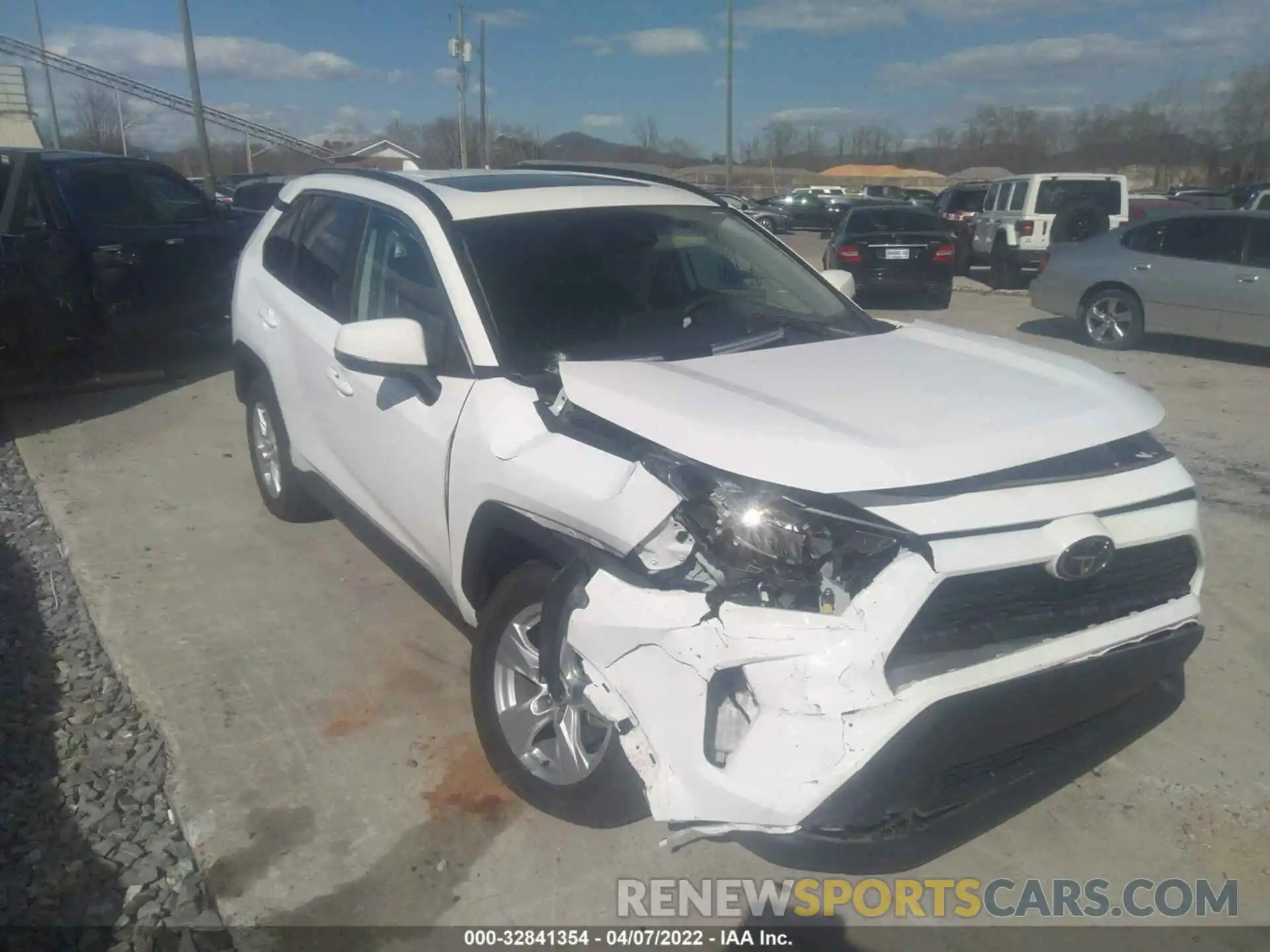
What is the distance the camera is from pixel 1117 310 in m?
10.7

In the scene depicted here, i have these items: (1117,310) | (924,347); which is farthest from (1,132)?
(924,347)

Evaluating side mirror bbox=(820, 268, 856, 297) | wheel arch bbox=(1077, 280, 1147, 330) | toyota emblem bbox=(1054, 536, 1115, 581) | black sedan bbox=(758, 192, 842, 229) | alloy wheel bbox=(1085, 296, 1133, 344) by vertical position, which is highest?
side mirror bbox=(820, 268, 856, 297)

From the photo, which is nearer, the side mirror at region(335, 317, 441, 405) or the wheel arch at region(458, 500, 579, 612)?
the wheel arch at region(458, 500, 579, 612)

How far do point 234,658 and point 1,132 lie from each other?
143 feet

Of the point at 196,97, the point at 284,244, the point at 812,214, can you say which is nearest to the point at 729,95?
the point at 812,214

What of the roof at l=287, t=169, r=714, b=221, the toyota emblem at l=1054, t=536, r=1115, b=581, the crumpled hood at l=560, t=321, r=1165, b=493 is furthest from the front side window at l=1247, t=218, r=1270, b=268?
the toyota emblem at l=1054, t=536, r=1115, b=581

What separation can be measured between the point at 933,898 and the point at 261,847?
1.95 m

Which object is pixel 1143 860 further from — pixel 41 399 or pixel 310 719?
pixel 41 399

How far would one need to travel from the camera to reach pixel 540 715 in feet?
10.0

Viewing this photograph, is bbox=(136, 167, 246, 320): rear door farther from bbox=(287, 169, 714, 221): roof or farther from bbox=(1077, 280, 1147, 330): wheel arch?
bbox=(1077, 280, 1147, 330): wheel arch

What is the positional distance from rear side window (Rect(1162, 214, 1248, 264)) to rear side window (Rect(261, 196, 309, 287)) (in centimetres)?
875

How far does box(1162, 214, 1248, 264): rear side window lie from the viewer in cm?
971

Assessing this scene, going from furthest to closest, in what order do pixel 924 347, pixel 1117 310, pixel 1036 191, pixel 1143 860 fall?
pixel 1036 191, pixel 1117 310, pixel 924 347, pixel 1143 860

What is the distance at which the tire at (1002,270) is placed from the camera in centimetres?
1622
